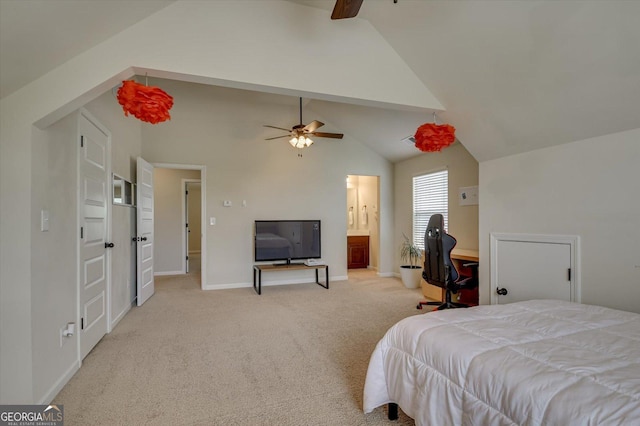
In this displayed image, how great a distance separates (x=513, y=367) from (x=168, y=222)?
23.1 ft

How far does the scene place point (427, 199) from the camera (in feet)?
18.1

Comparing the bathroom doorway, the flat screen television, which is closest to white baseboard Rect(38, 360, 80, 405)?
the flat screen television

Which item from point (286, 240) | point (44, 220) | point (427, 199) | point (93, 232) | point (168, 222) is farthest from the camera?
point (168, 222)

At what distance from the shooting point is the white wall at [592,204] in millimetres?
2244

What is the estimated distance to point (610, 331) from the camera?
1.51 meters

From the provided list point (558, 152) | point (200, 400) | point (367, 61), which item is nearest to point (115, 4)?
point (367, 61)

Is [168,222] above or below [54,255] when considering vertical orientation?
above

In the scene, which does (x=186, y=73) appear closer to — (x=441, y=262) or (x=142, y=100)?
(x=142, y=100)

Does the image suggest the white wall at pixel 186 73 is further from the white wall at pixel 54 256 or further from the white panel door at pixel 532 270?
the white panel door at pixel 532 270

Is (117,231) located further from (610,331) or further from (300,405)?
(610,331)

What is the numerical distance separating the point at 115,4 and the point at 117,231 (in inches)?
101

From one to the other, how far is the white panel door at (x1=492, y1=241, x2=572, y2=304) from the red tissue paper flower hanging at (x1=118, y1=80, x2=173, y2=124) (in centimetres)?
327

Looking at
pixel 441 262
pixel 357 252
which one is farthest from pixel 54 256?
pixel 357 252

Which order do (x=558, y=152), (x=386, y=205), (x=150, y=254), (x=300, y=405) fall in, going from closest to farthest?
(x=300, y=405) → (x=558, y=152) → (x=150, y=254) → (x=386, y=205)
